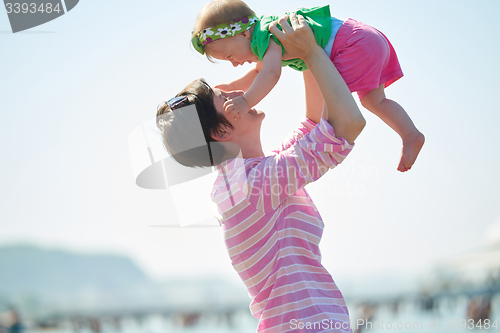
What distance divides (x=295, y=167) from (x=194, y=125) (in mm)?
433

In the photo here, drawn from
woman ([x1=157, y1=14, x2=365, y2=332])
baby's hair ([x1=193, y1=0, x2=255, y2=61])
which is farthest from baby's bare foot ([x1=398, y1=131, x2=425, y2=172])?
baby's hair ([x1=193, y1=0, x2=255, y2=61])

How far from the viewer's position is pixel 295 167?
54.0 inches

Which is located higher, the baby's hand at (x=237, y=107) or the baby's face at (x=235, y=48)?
the baby's face at (x=235, y=48)

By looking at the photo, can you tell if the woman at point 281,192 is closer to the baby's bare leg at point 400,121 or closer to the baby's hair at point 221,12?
the baby's hair at point 221,12

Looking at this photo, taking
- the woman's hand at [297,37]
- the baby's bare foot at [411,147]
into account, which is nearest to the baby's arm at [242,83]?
the woman's hand at [297,37]

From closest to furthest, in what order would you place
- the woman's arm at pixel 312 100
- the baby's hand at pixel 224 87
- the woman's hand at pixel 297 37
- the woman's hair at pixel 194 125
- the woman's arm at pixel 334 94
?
the woman's arm at pixel 334 94 < the woman's hand at pixel 297 37 < the woman's hair at pixel 194 125 < the woman's arm at pixel 312 100 < the baby's hand at pixel 224 87

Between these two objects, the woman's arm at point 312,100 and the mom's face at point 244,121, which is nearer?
the mom's face at point 244,121

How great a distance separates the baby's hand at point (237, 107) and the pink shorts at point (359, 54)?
398 mm

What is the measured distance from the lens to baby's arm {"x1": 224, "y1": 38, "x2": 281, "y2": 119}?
58.9 inches

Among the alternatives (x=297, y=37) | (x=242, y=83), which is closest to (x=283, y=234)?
(x=297, y=37)

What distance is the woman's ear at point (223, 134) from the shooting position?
1596mm

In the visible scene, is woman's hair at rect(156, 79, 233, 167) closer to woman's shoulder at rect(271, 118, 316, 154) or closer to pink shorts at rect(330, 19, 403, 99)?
woman's shoulder at rect(271, 118, 316, 154)

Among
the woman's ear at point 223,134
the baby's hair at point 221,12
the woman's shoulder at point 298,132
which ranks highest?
the baby's hair at point 221,12

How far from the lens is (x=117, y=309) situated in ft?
44.4
